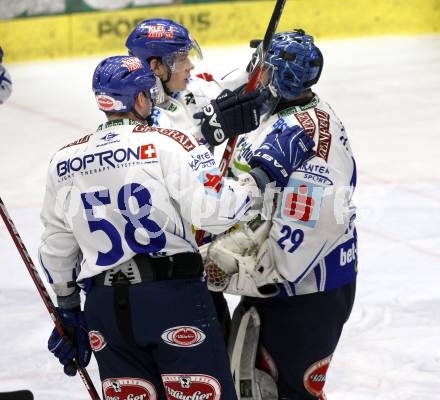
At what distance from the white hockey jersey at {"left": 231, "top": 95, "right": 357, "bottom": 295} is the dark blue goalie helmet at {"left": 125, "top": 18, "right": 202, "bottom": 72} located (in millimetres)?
905

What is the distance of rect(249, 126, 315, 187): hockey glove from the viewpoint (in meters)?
3.21

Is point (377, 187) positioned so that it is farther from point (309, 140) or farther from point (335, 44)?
point (335, 44)

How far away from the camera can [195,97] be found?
4418 mm

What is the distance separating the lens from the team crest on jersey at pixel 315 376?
349 cm

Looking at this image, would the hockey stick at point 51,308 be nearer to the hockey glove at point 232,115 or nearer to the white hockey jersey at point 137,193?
the white hockey jersey at point 137,193

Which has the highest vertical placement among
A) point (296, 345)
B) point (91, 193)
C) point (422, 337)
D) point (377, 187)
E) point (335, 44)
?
point (91, 193)

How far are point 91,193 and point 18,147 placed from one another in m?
5.40

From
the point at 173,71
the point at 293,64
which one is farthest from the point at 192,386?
the point at 173,71

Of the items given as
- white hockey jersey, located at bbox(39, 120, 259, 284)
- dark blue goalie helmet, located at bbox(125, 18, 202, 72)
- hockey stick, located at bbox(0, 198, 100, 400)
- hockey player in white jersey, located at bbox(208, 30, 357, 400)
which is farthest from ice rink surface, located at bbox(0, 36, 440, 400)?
white hockey jersey, located at bbox(39, 120, 259, 284)

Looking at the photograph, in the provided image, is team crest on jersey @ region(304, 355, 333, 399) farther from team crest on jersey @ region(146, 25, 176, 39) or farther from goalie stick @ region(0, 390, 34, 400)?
team crest on jersey @ region(146, 25, 176, 39)

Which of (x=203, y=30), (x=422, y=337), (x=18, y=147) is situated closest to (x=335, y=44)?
(x=203, y=30)

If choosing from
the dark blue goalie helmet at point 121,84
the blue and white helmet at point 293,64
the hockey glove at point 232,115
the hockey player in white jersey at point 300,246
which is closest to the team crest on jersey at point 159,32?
the hockey glove at point 232,115

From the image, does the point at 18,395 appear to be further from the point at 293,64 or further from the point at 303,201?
the point at 293,64

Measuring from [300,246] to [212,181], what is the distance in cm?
43
